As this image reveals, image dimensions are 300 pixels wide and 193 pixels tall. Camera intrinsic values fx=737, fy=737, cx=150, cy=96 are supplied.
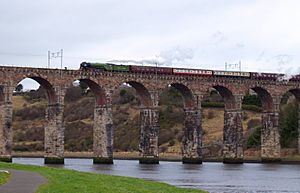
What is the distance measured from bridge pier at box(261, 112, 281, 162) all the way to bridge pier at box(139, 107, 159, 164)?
56.4ft

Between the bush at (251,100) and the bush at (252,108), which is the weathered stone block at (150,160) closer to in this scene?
the bush at (252,108)

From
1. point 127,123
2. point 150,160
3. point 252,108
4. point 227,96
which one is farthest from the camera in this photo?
point 127,123

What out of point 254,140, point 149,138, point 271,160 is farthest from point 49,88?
point 254,140

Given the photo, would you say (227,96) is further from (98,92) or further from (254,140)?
(98,92)

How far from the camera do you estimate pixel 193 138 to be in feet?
301

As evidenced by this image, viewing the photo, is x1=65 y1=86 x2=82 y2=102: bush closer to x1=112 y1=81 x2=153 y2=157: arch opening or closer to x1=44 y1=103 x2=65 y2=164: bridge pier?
x1=112 y1=81 x2=153 y2=157: arch opening

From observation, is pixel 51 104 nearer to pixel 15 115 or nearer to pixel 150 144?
pixel 150 144

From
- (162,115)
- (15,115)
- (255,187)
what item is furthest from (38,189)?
(15,115)

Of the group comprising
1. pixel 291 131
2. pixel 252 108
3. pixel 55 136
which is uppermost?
pixel 252 108

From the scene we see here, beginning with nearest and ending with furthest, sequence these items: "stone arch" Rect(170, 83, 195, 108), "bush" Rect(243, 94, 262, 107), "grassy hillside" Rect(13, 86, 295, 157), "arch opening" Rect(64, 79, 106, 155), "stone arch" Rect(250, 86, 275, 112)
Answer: "stone arch" Rect(170, 83, 195, 108)
"stone arch" Rect(250, 86, 275, 112)
"grassy hillside" Rect(13, 86, 295, 157)
"arch opening" Rect(64, 79, 106, 155)
"bush" Rect(243, 94, 262, 107)

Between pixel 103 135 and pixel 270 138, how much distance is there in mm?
24305

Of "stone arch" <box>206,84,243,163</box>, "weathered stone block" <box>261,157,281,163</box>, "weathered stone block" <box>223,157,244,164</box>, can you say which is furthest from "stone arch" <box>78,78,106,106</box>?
"weathered stone block" <box>261,157,281,163</box>

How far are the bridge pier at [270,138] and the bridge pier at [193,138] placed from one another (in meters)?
11.0

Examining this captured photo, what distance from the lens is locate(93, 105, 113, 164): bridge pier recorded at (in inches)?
3369
